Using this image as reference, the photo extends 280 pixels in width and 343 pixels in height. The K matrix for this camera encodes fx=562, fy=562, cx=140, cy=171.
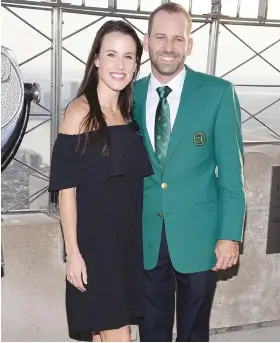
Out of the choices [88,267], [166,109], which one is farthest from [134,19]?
[88,267]

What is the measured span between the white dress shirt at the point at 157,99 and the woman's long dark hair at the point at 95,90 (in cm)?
11

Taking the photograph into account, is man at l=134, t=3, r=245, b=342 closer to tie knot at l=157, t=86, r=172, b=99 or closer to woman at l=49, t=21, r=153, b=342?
tie knot at l=157, t=86, r=172, b=99

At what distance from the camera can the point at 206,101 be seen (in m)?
2.06

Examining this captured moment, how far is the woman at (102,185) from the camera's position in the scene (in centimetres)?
184

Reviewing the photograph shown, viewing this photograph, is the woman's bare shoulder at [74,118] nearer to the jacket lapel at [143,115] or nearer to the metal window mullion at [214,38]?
the jacket lapel at [143,115]

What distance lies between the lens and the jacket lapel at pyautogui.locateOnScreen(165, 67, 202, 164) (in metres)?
2.05

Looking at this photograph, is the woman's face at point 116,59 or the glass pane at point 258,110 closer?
the woman's face at point 116,59

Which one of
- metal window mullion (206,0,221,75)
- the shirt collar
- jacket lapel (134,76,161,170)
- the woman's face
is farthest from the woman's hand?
metal window mullion (206,0,221,75)

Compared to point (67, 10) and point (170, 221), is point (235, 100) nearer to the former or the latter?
point (170, 221)

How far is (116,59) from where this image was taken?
6.21 ft

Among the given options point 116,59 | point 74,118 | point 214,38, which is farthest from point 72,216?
point 214,38

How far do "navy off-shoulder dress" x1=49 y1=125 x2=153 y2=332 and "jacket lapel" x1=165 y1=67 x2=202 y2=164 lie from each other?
11 cm

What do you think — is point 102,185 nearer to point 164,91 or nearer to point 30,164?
point 164,91

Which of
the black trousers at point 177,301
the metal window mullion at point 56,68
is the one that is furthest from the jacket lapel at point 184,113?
the metal window mullion at point 56,68
